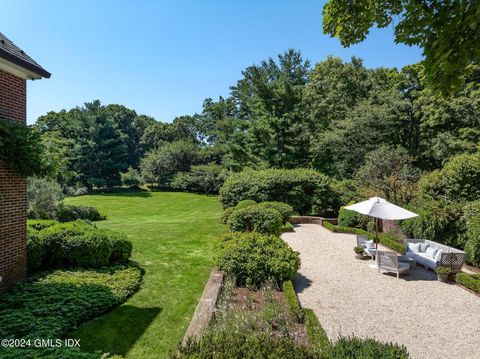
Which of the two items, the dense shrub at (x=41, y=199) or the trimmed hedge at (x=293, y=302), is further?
the dense shrub at (x=41, y=199)

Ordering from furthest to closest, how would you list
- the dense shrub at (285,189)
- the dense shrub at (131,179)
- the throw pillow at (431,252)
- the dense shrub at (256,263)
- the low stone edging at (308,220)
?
the dense shrub at (131,179), the dense shrub at (285,189), the low stone edging at (308,220), the throw pillow at (431,252), the dense shrub at (256,263)

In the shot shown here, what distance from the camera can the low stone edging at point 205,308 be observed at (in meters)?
5.55

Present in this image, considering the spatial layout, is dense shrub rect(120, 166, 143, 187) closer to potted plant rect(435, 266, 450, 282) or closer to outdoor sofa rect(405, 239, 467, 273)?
outdoor sofa rect(405, 239, 467, 273)

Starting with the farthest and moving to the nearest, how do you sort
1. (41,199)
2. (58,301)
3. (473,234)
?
(41,199) < (473,234) < (58,301)

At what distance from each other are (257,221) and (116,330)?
815 centimetres

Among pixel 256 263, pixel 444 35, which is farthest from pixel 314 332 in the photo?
pixel 444 35

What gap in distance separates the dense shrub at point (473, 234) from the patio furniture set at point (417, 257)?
698 millimetres

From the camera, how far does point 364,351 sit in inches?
160

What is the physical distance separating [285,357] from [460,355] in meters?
4.05

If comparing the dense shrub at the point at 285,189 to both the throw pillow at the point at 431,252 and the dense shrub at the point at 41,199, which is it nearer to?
the dense shrub at the point at 41,199

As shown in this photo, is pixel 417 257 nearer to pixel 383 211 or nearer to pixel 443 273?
pixel 443 273

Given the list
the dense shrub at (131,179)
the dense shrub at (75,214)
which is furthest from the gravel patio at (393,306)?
the dense shrub at (131,179)

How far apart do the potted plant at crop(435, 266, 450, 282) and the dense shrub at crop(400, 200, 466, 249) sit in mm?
4175

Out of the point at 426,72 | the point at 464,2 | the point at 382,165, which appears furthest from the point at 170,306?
the point at 382,165
